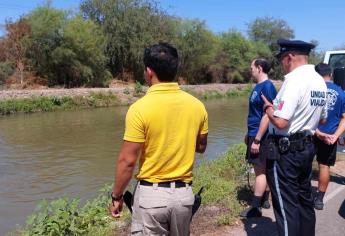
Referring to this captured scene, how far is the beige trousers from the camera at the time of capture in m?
3.21

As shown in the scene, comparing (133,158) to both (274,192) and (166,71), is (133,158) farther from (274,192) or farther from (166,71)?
(274,192)

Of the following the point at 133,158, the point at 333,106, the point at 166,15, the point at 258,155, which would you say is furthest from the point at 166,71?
the point at 166,15

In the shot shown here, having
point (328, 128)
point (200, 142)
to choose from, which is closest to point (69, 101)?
point (328, 128)

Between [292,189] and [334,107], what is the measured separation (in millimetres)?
2555

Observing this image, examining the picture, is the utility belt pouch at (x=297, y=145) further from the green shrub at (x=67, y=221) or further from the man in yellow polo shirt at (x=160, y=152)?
the green shrub at (x=67, y=221)

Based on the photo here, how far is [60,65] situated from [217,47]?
80.8 ft

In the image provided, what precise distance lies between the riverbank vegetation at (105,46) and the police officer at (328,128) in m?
29.6

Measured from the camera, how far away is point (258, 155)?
528 cm

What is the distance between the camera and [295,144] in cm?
414

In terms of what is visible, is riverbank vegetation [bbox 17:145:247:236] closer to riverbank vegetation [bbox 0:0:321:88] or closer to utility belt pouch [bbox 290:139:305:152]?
utility belt pouch [bbox 290:139:305:152]

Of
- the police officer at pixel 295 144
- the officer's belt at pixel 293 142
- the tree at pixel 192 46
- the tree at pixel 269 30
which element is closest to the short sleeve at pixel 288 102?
the police officer at pixel 295 144

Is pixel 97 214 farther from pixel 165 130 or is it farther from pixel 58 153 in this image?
pixel 58 153

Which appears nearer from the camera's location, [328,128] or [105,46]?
[328,128]

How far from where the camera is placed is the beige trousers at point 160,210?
321cm
